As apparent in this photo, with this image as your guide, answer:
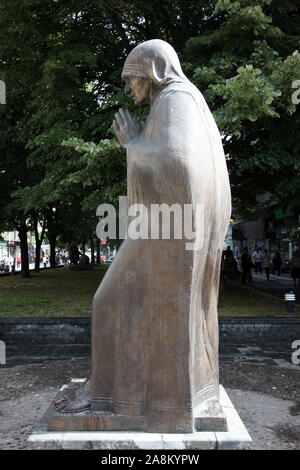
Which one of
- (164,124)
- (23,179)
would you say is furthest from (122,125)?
(23,179)

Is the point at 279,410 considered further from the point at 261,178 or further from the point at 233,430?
the point at 261,178

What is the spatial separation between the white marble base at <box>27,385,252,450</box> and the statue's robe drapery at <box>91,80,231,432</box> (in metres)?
0.09

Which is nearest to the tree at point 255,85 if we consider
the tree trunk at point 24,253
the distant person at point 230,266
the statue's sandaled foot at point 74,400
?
the statue's sandaled foot at point 74,400

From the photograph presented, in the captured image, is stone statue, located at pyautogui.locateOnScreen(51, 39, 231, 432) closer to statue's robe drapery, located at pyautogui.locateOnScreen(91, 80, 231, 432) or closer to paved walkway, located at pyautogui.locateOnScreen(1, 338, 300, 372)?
statue's robe drapery, located at pyautogui.locateOnScreen(91, 80, 231, 432)

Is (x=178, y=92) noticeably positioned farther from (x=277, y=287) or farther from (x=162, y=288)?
(x=277, y=287)

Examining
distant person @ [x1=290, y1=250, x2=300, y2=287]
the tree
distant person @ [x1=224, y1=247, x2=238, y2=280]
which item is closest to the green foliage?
the tree

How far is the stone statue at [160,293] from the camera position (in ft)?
10.8

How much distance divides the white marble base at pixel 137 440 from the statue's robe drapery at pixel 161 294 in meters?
0.09

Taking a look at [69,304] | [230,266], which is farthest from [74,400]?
[230,266]

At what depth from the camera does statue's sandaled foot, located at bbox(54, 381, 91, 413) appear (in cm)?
340

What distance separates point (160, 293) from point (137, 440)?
3.21ft

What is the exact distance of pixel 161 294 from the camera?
3.36m

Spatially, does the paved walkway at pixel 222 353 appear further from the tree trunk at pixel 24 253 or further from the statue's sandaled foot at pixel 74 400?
the tree trunk at pixel 24 253

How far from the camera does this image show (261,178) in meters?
14.2
